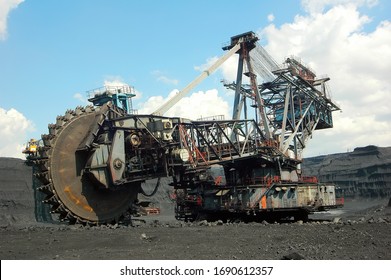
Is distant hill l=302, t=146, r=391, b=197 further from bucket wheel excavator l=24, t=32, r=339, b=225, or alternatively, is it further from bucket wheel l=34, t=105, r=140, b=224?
bucket wheel l=34, t=105, r=140, b=224

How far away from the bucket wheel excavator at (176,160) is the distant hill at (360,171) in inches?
1342

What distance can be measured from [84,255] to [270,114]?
2550 cm

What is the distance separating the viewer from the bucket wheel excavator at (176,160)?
49.4 feet

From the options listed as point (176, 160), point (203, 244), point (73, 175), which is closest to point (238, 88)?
point (176, 160)

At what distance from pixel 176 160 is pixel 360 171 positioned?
169 ft

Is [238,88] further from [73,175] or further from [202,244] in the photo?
[202,244]

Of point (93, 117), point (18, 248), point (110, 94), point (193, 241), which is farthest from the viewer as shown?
point (110, 94)

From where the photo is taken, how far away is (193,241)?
10.9 meters

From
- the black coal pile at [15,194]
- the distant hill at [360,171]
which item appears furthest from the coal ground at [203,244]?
the distant hill at [360,171]

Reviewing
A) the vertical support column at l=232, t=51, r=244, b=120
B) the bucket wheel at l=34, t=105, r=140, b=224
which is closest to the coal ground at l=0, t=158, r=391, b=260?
the bucket wheel at l=34, t=105, r=140, b=224

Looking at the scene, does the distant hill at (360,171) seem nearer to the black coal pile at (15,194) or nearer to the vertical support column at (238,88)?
the vertical support column at (238,88)

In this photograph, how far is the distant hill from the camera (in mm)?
58219

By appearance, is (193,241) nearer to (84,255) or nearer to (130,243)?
(130,243)
